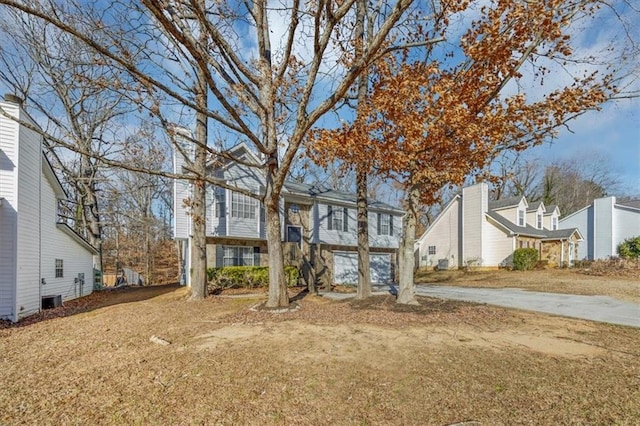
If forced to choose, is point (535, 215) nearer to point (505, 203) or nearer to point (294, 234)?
point (505, 203)

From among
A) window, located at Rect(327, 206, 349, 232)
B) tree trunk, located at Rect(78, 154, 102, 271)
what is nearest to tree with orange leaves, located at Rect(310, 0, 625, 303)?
window, located at Rect(327, 206, 349, 232)

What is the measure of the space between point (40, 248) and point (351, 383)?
1180 cm

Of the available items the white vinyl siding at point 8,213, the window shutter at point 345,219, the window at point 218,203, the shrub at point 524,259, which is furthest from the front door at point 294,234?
the shrub at point 524,259

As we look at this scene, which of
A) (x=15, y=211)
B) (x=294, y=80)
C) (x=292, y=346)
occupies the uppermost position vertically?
(x=294, y=80)

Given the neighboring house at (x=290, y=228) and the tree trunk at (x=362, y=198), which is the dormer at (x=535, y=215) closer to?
the neighboring house at (x=290, y=228)

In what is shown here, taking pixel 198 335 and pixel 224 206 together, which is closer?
pixel 198 335

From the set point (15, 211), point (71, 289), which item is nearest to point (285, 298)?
point (15, 211)

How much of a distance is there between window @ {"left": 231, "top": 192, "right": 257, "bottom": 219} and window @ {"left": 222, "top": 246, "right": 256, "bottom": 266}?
1688mm

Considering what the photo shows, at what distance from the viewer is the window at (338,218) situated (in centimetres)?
1919

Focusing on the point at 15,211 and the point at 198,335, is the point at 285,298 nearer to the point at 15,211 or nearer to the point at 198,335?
the point at 198,335

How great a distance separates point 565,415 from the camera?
344 cm

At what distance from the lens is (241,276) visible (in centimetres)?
1513

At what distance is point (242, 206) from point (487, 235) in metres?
19.3

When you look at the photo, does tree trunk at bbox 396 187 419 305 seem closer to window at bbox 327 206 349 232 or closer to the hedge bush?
the hedge bush
